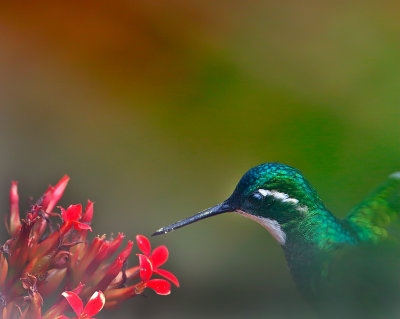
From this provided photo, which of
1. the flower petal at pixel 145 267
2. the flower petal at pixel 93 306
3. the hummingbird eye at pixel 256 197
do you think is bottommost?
the flower petal at pixel 93 306

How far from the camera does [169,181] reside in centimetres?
150

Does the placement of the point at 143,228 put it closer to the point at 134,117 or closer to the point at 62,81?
the point at 134,117

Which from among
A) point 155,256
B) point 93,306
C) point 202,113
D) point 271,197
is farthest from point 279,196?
point 202,113

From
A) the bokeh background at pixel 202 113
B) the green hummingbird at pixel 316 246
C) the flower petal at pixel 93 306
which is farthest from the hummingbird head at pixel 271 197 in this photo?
the bokeh background at pixel 202 113

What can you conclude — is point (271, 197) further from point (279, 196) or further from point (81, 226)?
point (81, 226)

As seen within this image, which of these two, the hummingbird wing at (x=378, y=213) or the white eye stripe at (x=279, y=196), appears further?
the hummingbird wing at (x=378, y=213)

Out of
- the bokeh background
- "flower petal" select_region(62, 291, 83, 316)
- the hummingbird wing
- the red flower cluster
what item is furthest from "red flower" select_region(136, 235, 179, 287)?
the bokeh background

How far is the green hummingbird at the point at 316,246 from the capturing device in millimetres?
741

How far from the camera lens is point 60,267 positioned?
1.77 ft

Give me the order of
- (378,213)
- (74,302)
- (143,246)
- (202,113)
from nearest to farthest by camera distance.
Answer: (74,302), (143,246), (378,213), (202,113)

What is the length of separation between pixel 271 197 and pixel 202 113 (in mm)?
808

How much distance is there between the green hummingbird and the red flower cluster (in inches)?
7.1

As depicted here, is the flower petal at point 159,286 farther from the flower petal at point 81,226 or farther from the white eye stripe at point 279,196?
the white eye stripe at point 279,196

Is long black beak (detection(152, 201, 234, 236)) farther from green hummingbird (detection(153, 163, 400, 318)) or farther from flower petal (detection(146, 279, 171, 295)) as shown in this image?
flower petal (detection(146, 279, 171, 295))
